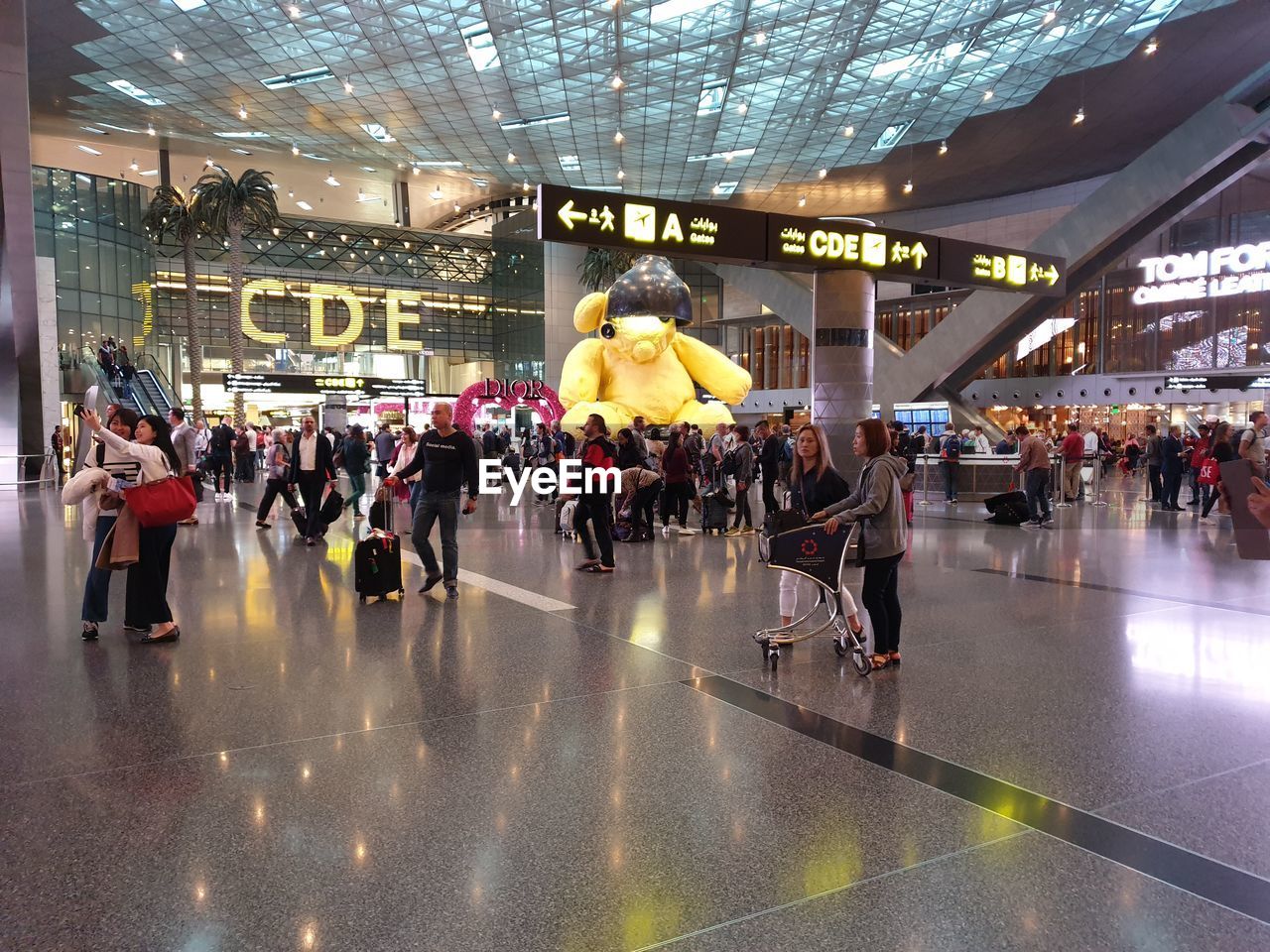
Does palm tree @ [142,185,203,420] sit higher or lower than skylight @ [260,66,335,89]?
lower

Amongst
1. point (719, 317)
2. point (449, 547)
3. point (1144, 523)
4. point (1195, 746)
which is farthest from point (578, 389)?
point (719, 317)

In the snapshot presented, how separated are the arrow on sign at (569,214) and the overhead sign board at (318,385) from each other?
28.2 meters

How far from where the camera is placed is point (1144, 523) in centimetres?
1376

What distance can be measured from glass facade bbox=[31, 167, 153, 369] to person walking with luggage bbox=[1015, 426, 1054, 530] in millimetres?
30614

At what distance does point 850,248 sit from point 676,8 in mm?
11348

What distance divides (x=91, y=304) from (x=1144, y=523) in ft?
122

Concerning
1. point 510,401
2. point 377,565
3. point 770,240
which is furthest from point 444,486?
point 510,401

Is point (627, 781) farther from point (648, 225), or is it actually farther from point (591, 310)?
point (591, 310)

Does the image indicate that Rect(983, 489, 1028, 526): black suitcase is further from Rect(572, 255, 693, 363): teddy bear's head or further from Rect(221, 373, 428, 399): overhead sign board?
Rect(221, 373, 428, 399): overhead sign board

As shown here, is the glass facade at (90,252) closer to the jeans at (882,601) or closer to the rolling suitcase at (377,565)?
the rolling suitcase at (377,565)

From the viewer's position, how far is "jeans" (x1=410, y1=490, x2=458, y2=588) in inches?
303

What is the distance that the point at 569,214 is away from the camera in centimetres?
1070

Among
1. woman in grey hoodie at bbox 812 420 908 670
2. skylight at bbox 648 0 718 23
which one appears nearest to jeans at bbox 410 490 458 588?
woman in grey hoodie at bbox 812 420 908 670

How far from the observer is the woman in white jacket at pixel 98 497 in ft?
18.1
